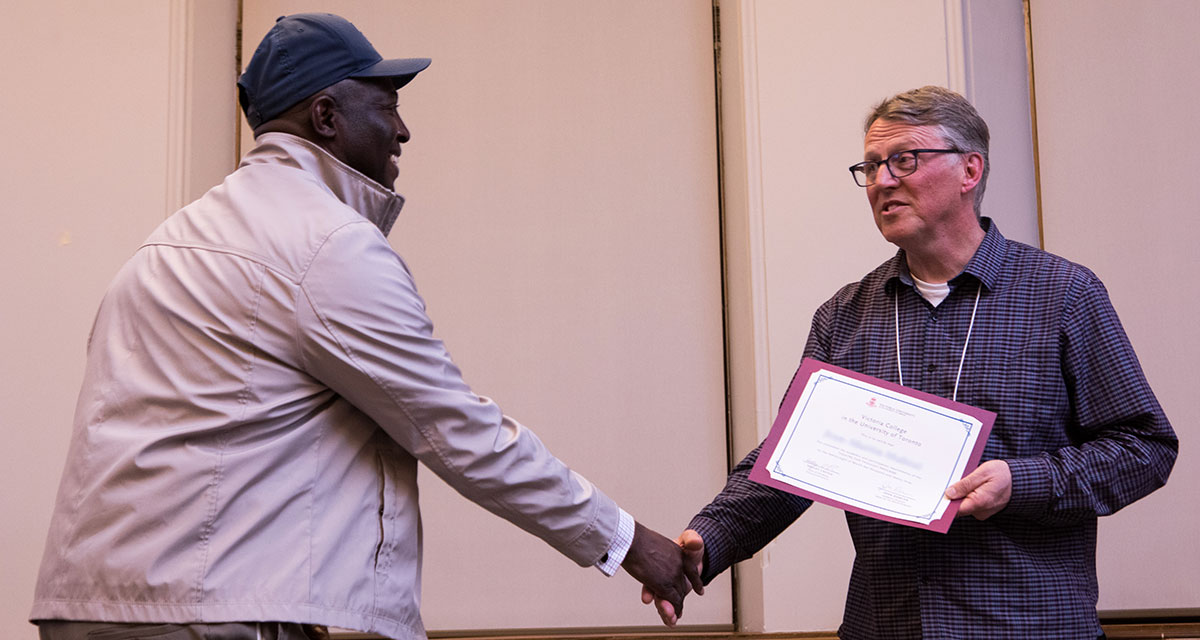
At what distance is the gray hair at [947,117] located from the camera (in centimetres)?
212

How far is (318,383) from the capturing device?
1.65 m

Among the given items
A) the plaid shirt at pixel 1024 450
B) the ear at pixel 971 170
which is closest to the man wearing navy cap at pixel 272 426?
the plaid shirt at pixel 1024 450

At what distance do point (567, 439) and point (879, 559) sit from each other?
6.19ft

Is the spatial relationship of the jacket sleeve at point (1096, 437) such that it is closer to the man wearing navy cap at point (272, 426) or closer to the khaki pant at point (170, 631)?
the man wearing navy cap at point (272, 426)

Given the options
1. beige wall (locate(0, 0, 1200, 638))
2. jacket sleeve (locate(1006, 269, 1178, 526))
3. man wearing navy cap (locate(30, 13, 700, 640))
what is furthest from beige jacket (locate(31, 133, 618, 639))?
beige wall (locate(0, 0, 1200, 638))

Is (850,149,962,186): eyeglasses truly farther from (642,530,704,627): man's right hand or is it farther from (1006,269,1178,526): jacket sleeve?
(642,530,704,627): man's right hand

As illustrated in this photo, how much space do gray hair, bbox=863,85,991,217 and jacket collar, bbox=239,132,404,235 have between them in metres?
0.97

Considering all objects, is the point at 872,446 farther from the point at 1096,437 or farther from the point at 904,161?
the point at 904,161

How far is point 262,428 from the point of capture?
1.57 meters

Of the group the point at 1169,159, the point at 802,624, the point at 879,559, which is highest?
the point at 1169,159

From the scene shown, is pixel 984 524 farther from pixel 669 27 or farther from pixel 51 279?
pixel 51 279

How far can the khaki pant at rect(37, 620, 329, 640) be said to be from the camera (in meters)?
1.48

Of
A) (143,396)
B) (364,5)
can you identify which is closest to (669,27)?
(364,5)

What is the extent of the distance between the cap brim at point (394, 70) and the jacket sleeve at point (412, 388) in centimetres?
31
